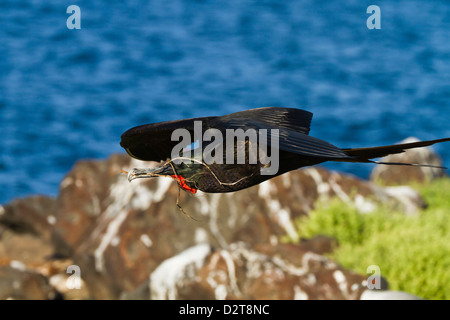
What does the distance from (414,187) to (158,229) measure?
15.8 ft

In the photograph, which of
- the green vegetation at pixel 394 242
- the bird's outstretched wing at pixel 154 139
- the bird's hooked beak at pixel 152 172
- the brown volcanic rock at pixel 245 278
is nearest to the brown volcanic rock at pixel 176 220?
the green vegetation at pixel 394 242

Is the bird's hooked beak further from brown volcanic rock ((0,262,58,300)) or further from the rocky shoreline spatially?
brown volcanic rock ((0,262,58,300))

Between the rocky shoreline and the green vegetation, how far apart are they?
37 cm

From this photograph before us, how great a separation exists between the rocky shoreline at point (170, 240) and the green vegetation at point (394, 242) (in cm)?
37

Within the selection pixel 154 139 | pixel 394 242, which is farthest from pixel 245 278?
pixel 154 139

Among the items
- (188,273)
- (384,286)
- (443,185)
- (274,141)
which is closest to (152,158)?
(274,141)

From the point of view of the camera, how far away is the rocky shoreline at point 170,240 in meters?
6.63

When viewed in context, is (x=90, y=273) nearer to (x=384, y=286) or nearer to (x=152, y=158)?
(x=384, y=286)

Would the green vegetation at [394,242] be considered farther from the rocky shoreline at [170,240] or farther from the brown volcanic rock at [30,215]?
the brown volcanic rock at [30,215]

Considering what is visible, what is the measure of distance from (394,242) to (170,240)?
2.83 metres

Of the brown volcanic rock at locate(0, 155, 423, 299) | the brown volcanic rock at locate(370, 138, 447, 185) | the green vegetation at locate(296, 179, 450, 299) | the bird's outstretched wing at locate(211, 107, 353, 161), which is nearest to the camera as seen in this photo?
the bird's outstretched wing at locate(211, 107, 353, 161)

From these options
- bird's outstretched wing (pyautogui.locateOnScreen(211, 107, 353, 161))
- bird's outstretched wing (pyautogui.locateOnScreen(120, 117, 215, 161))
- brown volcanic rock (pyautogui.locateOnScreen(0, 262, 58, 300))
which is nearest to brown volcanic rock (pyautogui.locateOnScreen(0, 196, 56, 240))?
brown volcanic rock (pyautogui.locateOnScreen(0, 262, 58, 300))

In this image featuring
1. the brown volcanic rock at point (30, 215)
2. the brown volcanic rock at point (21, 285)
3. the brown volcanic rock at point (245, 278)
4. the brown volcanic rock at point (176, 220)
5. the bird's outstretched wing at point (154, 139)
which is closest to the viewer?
the bird's outstretched wing at point (154, 139)

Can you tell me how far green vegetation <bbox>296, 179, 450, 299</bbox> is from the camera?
7715 mm
